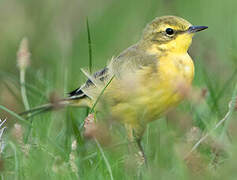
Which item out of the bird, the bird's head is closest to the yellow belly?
the bird

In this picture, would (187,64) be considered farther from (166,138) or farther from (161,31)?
(166,138)

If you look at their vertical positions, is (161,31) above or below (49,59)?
above

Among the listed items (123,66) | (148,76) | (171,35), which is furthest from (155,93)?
(171,35)

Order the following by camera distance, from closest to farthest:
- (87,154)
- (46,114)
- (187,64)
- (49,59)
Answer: (87,154), (187,64), (46,114), (49,59)

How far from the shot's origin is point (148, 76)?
4.25 meters

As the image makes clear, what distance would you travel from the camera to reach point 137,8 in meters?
8.54

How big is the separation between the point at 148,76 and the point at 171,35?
477 millimetres

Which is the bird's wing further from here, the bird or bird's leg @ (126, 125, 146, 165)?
bird's leg @ (126, 125, 146, 165)

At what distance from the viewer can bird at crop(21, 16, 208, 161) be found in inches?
164

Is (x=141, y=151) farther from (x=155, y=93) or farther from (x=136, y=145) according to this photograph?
(x=155, y=93)

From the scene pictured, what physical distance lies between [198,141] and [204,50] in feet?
8.43

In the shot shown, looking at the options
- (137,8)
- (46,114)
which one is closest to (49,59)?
(137,8)

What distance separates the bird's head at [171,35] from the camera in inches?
177

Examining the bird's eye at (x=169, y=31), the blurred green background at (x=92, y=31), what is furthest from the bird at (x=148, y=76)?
the blurred green background at (x=92, y=31)
